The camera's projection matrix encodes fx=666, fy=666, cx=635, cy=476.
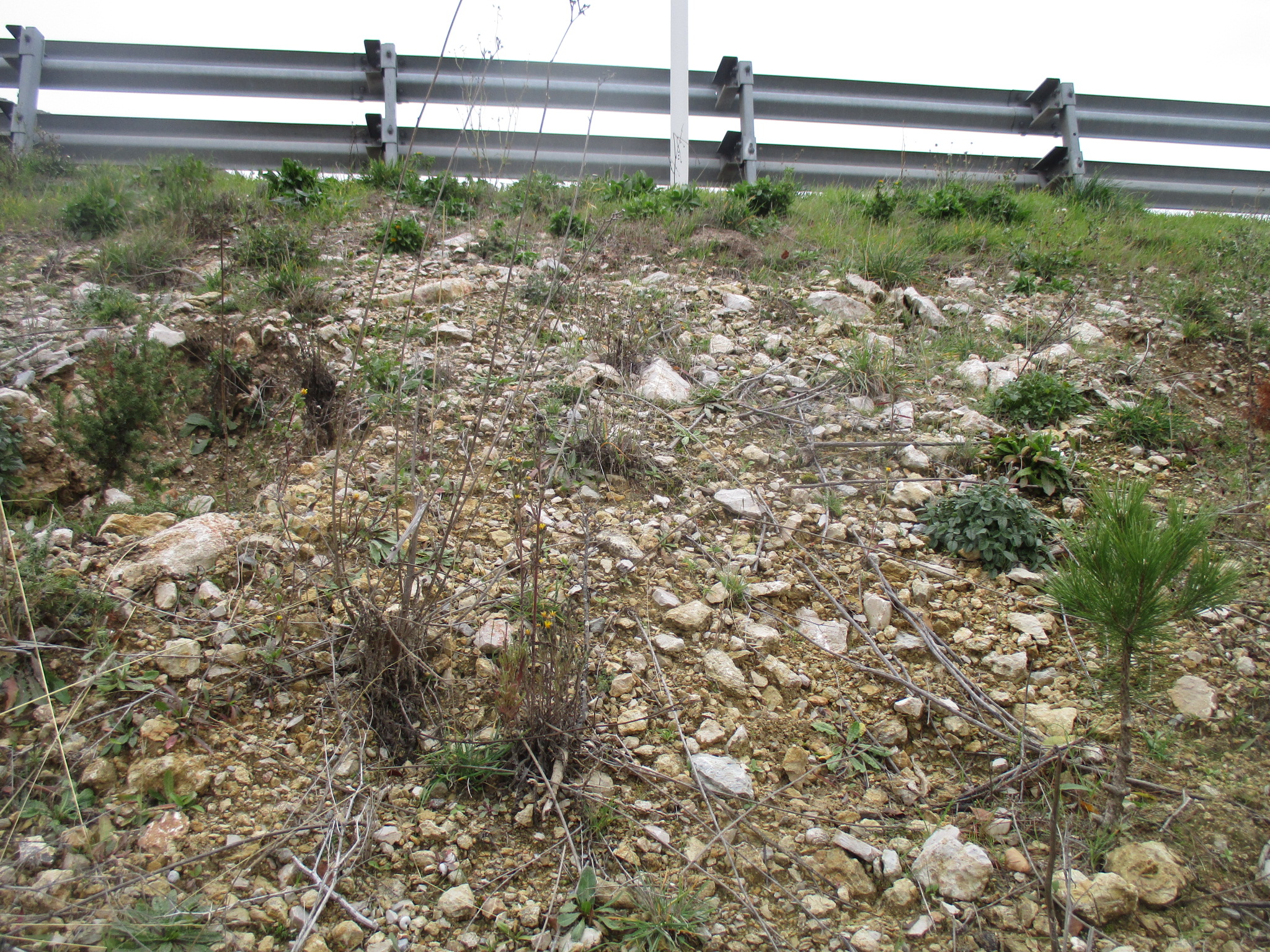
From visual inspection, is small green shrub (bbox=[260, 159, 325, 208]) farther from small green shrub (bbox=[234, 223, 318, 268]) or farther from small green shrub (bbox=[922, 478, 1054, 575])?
small green shrub (bbox=[922, 478, 1054, 575])

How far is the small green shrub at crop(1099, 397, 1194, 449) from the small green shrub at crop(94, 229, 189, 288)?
5034 millimetres

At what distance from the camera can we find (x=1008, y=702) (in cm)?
196

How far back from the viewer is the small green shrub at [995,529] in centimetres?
245

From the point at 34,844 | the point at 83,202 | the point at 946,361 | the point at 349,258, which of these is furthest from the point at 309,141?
the point at 34,844

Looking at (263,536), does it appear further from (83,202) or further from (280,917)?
(83,202)

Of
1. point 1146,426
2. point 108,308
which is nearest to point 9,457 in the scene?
point 108,308

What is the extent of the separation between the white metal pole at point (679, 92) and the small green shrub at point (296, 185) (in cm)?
284

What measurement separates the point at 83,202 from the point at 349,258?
1890mm

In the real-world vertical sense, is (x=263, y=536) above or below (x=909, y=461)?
below

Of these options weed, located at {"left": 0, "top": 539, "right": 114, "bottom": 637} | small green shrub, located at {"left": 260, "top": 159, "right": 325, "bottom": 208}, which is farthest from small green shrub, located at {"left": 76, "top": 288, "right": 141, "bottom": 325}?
weed, located at {"left": 0, "top": 539, "right": 114, "bottom": 637}

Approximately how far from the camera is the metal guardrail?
5414 mm

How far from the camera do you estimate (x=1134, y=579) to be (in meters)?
1.46

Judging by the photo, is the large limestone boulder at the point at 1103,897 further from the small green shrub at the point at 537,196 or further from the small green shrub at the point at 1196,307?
the small green shrub at the point at 537,196

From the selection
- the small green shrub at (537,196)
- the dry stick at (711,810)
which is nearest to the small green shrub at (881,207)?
the small green shrub at (537,196)
